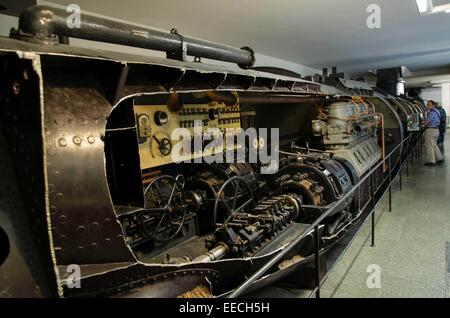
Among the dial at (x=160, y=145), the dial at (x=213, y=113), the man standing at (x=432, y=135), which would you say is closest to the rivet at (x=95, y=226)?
the dial at (x=160, y=145)

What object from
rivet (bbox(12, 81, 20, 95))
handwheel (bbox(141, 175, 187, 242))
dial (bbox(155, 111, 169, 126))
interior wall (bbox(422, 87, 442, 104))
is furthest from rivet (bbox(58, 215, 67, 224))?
interior wall (bbox(422, 87, 442, 104))

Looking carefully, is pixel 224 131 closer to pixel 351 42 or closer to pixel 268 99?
pixel 268 99

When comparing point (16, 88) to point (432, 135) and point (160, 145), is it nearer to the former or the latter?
point (160, 145)

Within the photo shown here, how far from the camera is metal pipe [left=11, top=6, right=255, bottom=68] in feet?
5.57

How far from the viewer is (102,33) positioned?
81.3 inches

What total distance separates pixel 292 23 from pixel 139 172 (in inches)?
145

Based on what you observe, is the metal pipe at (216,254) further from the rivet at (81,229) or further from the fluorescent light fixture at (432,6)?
the fluorescent light fixture at (432,6)

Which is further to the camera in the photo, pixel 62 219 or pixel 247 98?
pixel 247 98

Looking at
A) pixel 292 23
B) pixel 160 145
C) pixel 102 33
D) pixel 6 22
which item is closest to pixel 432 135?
pixel 292 23

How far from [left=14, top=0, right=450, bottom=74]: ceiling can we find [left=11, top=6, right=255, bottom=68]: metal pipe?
1.14 m

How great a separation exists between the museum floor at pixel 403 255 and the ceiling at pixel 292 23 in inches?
112

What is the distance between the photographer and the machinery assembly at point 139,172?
1.54 m
